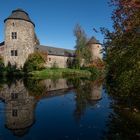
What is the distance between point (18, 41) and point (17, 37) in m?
0.88

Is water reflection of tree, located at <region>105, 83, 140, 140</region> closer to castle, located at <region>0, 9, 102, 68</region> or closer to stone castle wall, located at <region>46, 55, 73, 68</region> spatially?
castle, located at <region>0, 9, 102, 68</region>

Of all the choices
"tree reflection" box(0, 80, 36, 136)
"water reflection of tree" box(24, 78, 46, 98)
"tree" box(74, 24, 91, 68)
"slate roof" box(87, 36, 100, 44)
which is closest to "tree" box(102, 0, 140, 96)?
"tree reflection" box(0, 80, 36, 136)

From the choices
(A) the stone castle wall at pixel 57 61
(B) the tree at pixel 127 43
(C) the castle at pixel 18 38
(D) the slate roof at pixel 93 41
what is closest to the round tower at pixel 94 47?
(D) the slate roof at pixel 93 41

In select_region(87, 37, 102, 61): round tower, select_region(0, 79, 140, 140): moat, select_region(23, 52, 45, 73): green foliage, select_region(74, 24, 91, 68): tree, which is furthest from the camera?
select_region(87, 37, 102, 61): round tower

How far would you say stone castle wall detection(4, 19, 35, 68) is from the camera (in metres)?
46.5

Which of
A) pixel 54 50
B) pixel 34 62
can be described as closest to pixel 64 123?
pixel 34 62

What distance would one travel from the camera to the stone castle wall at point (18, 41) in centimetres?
4650

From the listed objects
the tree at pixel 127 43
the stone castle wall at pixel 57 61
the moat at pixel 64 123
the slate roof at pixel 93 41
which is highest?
the slate roof at pixel 93 41

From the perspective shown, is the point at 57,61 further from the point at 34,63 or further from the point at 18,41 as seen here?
the point at 34,63

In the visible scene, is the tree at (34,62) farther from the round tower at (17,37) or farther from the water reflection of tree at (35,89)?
the water reflection of tree at (35,89)

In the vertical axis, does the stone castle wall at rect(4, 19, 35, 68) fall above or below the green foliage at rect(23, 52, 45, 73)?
above

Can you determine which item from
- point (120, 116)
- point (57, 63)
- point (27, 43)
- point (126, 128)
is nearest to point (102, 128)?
point (126, 128)

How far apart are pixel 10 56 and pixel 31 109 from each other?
122 feet

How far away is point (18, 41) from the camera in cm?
4672
